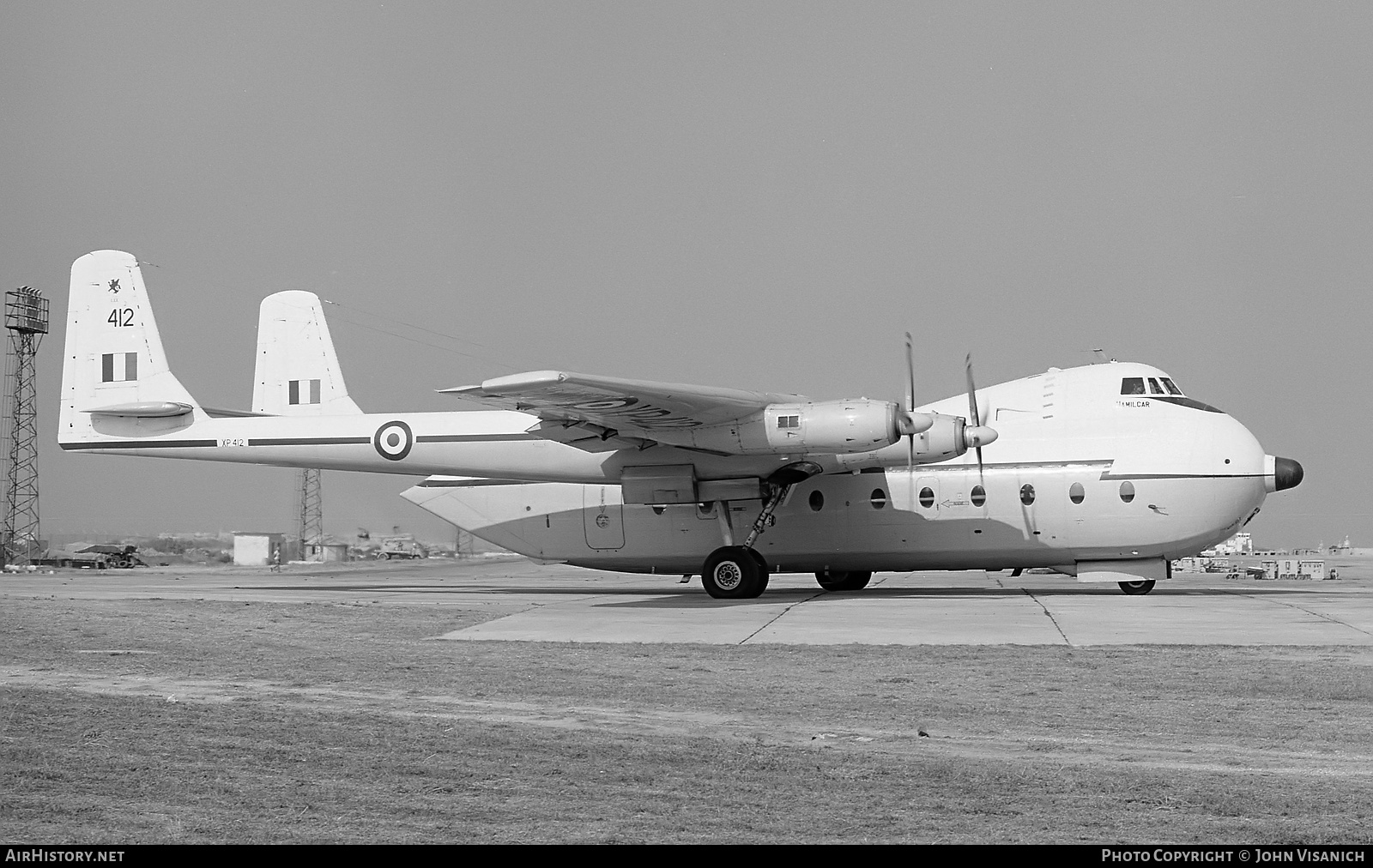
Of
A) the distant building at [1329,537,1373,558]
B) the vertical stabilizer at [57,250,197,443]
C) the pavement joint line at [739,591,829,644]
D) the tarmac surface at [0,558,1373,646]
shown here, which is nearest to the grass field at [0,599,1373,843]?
the pavement joint line at [739,591,829,644]

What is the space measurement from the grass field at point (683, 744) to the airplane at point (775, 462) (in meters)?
9.16

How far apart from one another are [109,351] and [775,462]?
50.8ft

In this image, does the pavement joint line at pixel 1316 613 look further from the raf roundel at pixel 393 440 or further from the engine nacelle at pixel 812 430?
the raf roundel at pixel 393 440

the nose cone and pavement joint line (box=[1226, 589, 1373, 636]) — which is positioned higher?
the nose cone

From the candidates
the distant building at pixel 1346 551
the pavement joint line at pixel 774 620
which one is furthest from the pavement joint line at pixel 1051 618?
the distant building at pixel 1346 551

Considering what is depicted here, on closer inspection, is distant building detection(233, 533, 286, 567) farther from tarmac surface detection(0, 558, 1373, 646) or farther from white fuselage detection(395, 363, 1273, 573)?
white fuselage detection(395, 363, 1273, 573)

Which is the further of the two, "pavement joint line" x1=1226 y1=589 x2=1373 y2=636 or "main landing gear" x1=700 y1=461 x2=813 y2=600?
"main landing gear" x1=700 y1=461 x2=813 y2=600

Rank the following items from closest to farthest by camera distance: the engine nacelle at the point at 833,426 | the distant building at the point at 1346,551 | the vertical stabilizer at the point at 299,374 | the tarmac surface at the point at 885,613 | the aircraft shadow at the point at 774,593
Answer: the tarmac surface at the point at 885,613
the engine nacelle at the point at 833,426
the aircraft shadow at the point at 774,593
the vertical stabilizer at the point at 299,374
the distant building at the point at 1346,551

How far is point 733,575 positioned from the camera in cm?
2355

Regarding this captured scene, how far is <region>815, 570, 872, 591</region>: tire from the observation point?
87.1 feet

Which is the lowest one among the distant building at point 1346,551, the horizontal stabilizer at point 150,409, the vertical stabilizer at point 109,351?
the distant building at point 1346,551

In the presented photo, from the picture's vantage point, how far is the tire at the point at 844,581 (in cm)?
2656

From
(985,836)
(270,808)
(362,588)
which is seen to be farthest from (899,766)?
(362,588)

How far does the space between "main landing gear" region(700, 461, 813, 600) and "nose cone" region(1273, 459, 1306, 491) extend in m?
8.73
